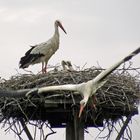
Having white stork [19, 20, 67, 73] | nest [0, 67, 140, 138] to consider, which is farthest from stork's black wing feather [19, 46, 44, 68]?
nest [0, 67, 140, 138]

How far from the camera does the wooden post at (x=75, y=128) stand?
894 centimetres

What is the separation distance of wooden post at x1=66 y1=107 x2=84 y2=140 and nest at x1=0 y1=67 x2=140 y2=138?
3.4 inches

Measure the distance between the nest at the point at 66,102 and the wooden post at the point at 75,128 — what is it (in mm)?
86

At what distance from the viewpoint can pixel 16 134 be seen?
9375 mm

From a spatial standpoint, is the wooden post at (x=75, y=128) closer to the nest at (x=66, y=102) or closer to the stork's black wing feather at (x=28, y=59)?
the nest at (x=66, y=102)

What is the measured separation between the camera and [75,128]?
8.99 meters

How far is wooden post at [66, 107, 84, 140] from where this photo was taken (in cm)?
894

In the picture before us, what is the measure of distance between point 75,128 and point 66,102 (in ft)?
1.53

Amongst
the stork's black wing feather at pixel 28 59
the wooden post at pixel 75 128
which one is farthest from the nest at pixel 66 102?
the stork's black wing feather at pixel 28 59

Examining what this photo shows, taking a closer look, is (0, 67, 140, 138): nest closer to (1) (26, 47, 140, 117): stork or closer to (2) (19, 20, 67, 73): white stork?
(1) (26, 47, 140, 117): stork

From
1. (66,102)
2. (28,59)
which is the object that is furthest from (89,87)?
(28,59)

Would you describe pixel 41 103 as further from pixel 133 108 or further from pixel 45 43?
pixel 45 43

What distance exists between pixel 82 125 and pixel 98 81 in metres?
2.00

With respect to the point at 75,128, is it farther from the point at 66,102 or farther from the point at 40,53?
the point at 40,53
